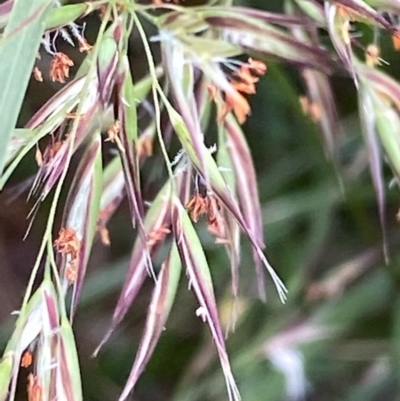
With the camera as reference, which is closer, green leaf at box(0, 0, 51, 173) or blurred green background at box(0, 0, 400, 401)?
green leaf at box(0, 0, 51, 173)

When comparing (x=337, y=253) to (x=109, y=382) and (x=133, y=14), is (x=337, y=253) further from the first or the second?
(x=133, y=14)

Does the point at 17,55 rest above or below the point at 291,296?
above

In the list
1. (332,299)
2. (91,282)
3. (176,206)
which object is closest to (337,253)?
(332,299)

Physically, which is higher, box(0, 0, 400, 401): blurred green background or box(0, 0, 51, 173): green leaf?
box(0, 0, 51, 173): green leaf

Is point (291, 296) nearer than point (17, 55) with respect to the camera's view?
No
